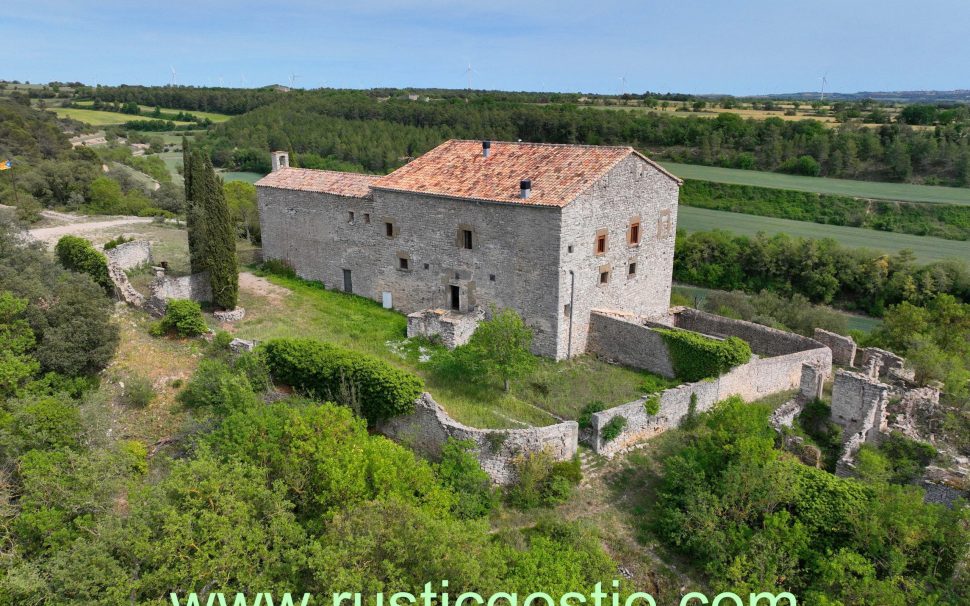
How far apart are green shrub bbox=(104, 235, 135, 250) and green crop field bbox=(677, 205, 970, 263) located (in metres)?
38.6

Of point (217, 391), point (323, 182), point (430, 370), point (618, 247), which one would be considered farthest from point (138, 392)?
point (618, 247)

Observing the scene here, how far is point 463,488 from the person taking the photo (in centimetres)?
1567

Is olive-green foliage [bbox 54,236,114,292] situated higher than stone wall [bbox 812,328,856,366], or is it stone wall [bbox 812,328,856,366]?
olive-green foliage [bbox 54,236,114,292]

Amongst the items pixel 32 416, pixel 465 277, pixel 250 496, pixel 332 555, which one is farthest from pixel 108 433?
pixel 465 277

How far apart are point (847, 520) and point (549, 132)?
55580mm

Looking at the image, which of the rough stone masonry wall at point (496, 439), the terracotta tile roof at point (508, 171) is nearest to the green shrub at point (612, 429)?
the rough stone masonry wall at point (496, 439)

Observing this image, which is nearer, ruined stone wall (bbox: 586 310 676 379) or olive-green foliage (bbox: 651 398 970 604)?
olive-green foliage (bbox: 651 398 970 604)

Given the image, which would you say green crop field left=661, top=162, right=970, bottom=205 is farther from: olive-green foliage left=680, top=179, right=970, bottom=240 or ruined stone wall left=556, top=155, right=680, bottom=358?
ruined stone wall left=556, top=155, right=680, bottom=358

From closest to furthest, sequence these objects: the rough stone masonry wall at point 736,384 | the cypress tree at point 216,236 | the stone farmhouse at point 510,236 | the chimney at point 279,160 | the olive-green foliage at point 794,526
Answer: the olive-green foliage at point 794,526
the rough stone masonry wall at point 736,384
the stone farmhouse at point 510,236
the cypress tree at point 216,236
the chimney at point 279,160

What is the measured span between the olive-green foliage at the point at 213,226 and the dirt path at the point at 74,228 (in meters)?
11.1

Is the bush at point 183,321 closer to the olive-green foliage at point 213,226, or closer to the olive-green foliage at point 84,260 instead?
the olive-green foliage at point 213,226

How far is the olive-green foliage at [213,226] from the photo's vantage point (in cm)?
2423

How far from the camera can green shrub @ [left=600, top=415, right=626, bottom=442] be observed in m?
17.2

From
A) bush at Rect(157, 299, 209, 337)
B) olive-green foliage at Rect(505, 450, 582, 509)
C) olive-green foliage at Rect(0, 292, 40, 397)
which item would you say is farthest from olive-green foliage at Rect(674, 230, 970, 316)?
olive-green foliage at Rect(0, 292, 40, 397)
